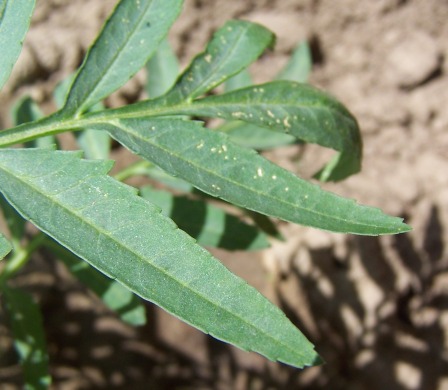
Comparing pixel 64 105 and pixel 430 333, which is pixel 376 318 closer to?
pixel 430 333

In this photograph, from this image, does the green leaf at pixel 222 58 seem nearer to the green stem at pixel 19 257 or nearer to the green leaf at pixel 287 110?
the green leaf at pixel 287 110

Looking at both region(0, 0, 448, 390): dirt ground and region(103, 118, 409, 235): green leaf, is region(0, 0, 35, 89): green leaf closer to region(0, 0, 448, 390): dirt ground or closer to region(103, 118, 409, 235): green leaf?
region(103, 118, 409, 235): green leaf

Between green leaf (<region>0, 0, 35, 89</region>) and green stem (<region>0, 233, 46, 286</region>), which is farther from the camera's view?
green stem (<region>0, 233, 46, 286</region>)

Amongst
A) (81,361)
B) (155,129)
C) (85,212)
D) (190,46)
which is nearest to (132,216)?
(85,212)

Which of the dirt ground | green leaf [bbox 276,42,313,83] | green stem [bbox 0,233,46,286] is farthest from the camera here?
the dirt ground

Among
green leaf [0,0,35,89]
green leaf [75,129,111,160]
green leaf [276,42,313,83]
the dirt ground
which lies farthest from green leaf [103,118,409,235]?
the dirt ground

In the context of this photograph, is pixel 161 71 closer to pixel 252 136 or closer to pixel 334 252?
pixel 252 136
